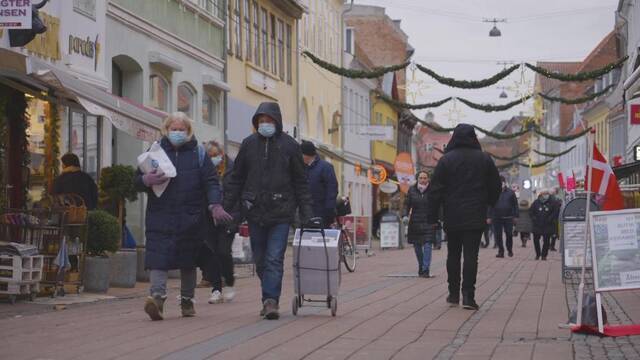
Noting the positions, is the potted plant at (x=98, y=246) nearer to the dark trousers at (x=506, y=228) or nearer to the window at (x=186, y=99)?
the window at (x=186, y=99)

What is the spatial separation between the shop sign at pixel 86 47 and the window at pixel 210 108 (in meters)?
9.59

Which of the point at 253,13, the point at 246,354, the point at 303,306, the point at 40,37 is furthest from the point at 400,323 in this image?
the point at 253,13

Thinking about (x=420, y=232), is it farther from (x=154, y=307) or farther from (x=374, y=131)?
(x=374, y=131)

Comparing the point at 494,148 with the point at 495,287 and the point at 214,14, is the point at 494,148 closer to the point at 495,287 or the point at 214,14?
the point at 214,14

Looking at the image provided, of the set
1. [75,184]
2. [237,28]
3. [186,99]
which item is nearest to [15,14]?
[75,184]

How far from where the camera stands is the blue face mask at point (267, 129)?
39.9ft

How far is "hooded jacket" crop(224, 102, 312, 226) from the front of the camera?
12.1 m

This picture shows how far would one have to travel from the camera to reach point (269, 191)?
12094mm

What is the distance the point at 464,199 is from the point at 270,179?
2.37 m

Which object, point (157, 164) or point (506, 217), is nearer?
point (157, 164)

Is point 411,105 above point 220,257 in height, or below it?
above

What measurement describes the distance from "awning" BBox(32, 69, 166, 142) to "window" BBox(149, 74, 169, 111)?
23.8 ft

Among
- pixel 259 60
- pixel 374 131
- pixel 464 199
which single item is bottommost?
pixel 464 199

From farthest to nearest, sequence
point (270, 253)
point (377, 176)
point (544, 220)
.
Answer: point (377, 176)
point (544, 220)
point (270, 253)
